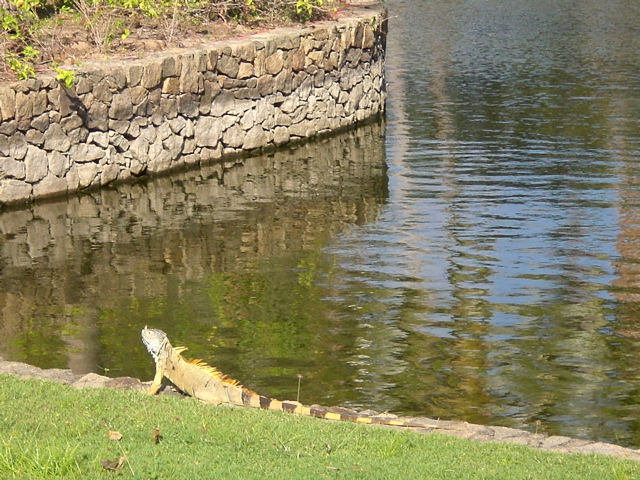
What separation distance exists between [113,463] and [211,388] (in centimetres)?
201

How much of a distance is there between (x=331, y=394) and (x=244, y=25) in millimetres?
12339

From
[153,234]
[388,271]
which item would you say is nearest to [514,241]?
[388,271]

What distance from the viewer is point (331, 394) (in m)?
8.74

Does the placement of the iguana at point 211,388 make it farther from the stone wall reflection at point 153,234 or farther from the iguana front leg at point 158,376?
the stone wall reflection at point 153,234

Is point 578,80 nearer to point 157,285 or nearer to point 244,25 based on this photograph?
point 244,25

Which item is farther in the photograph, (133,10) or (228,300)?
(133,10)

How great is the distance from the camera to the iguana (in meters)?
7.49

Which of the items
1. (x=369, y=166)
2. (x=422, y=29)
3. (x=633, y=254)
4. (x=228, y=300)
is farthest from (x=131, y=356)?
(x=422, y=29)

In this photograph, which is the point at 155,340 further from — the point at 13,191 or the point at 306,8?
the point at 306,8

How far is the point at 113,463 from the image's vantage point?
5863 mm

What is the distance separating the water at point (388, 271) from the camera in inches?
358

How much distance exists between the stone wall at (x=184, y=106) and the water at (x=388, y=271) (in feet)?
1.52

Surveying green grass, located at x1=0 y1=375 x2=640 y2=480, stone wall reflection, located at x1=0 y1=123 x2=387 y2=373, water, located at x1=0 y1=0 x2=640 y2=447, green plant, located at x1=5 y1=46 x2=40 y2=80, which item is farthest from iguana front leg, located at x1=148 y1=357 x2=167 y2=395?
green plant, located at x1=5 y1=46 x2=40 y2=80

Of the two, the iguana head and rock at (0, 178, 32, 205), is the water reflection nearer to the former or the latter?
the iguana head
